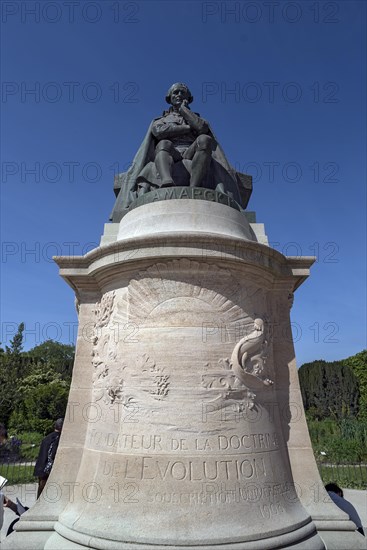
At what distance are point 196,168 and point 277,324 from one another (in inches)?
111

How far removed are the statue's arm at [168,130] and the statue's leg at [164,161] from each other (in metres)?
0.38

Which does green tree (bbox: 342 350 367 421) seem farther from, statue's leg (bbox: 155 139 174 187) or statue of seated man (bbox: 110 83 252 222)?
statue's leg (bbox: 155 139 174 187)

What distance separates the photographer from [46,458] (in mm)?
7070

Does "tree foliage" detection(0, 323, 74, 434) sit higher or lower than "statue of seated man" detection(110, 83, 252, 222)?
lower

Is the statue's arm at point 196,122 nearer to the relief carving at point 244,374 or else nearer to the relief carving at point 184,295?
the relief carving at point 184,295

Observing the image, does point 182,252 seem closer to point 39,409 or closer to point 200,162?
point 200,162

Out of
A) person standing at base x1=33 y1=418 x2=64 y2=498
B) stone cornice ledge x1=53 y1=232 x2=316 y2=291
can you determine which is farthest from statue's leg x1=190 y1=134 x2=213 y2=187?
person standing at base x1=33 y1=418 x2=64 y2=498

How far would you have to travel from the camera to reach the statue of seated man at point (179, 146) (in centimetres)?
640

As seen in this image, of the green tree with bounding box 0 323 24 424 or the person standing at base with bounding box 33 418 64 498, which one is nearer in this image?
the person standing at base with bounding box 33 418 64 498

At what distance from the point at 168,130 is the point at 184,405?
4.77m

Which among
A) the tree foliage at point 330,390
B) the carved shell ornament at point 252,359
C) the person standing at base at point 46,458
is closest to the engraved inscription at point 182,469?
the carved shell ornament at point 252,359

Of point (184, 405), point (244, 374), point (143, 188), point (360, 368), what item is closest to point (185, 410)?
point (184, 405)

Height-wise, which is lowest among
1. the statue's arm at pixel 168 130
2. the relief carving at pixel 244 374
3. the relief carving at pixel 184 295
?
the relief carving at pixel 244 374

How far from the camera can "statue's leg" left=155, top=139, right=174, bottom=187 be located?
623 cm
